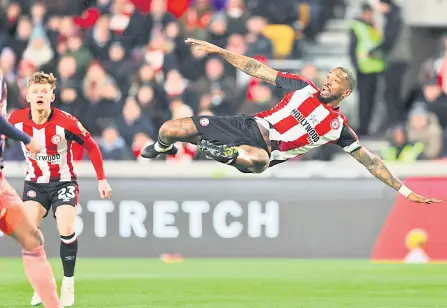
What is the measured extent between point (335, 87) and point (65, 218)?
294 centimetres

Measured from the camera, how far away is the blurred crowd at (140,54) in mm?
19391

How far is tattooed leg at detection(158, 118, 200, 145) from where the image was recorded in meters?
13.2

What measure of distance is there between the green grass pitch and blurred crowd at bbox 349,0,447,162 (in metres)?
2.88

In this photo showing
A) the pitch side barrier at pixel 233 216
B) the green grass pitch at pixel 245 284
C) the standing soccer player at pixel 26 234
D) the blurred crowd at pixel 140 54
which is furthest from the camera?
the blurred crowd at pixel 140 54

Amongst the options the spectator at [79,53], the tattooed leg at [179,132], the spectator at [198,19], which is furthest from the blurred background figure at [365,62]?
the tattooed leg at [179,132]

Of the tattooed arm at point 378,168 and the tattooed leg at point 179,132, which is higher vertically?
the tattooed leg at point 179,132

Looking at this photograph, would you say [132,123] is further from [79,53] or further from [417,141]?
[417,141]

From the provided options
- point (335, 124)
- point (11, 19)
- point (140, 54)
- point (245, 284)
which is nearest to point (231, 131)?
point (335, 124)

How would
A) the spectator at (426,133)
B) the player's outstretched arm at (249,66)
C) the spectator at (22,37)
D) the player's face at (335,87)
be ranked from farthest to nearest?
the spectator at (22,37)
the spectator at (426,133)
the player's face at (335,87)
the player's outstretched arm at (249,66)

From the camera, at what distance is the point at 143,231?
58.5 ft

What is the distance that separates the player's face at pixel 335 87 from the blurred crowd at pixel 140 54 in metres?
5.61

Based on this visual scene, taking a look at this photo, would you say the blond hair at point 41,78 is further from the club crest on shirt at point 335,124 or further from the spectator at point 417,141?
the spectator at point 417,141

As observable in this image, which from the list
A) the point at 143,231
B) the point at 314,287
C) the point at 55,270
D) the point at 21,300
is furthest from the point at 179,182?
the point at 21,300

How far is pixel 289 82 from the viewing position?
13172 millimetres
